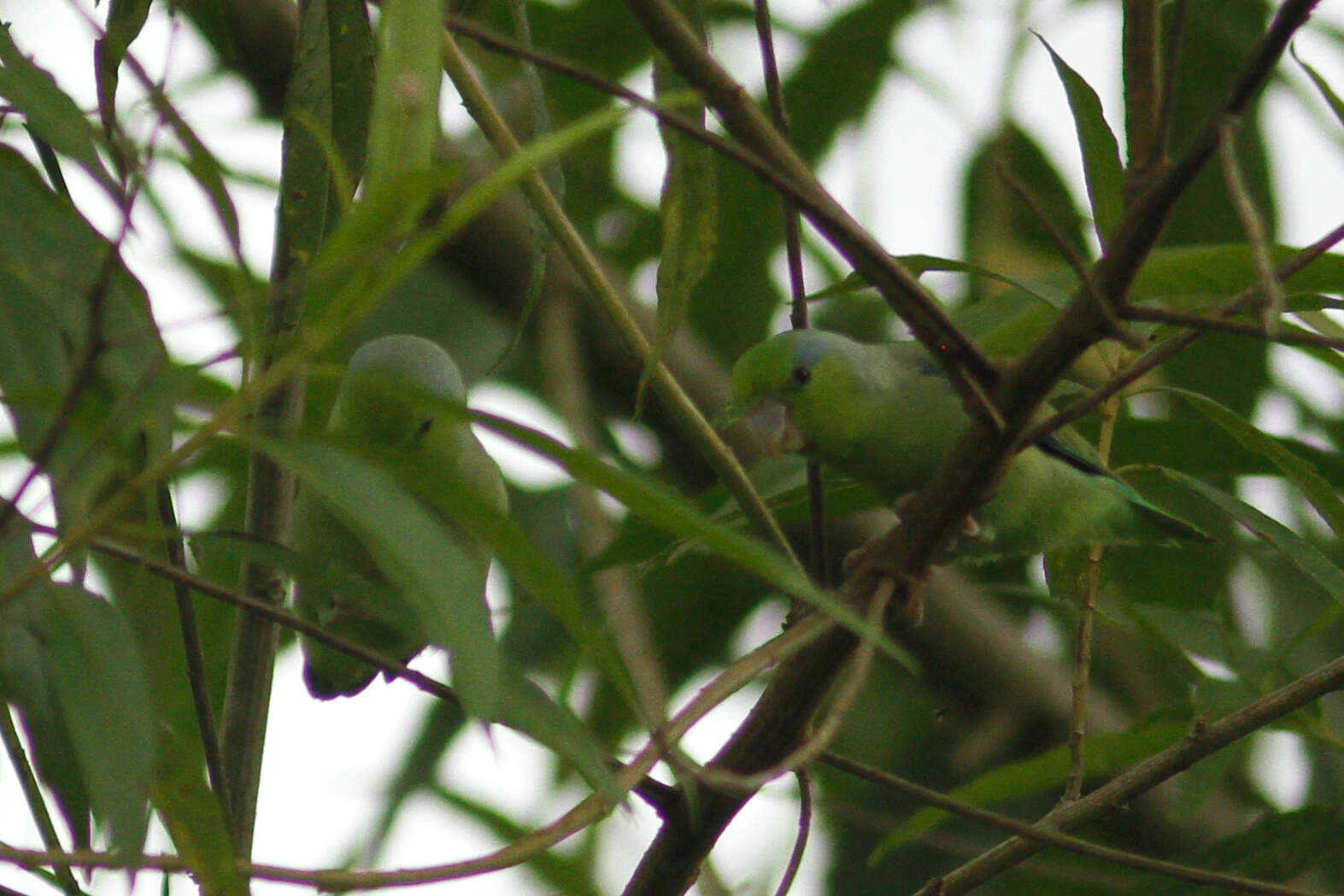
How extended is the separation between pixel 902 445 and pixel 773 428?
0.18m

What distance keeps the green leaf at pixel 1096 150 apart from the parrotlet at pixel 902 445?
55 centimetres

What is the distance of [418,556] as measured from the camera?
909 millimetres

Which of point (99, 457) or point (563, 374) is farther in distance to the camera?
point (563, 374)

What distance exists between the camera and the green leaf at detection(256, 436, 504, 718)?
0.87 meters

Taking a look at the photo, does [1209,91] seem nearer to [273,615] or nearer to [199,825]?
[273,615]

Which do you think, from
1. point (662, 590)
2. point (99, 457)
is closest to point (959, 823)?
point (662, 590)

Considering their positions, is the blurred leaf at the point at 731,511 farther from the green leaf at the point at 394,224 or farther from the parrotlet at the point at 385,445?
the green leaf at the point at 394,224

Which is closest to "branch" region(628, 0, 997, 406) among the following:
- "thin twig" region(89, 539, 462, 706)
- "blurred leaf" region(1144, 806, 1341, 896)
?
"thin twig" region(89, 539, 462, 706)

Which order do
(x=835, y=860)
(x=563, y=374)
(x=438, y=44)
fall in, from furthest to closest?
(x=835, y=860), (x=563, y=374), (x=438, y=44)

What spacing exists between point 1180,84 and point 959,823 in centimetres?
176

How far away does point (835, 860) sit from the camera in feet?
11.1

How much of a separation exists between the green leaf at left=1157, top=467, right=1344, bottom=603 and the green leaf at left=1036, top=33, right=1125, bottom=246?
1.05 ft

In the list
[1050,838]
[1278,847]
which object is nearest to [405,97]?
[1050,838]

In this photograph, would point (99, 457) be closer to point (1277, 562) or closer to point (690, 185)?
point (690, 185)
